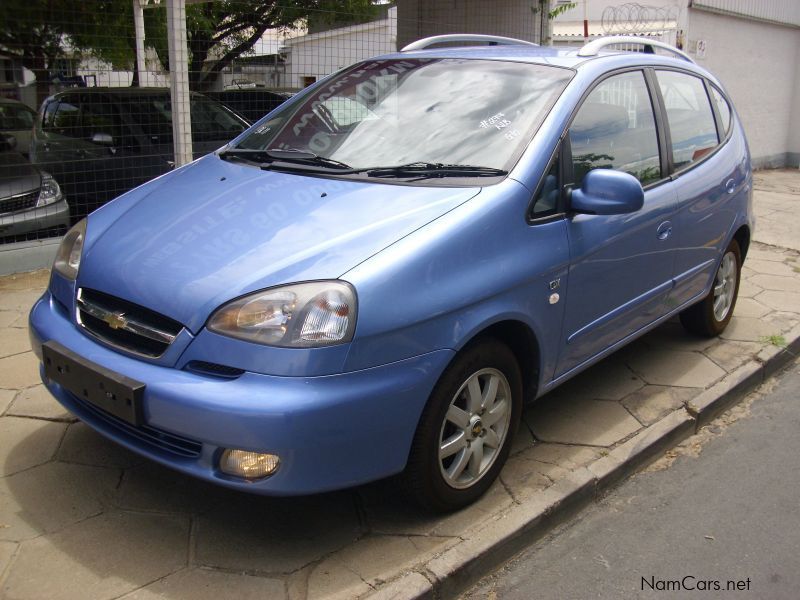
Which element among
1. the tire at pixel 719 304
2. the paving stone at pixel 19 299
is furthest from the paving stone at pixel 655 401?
the paving stone at pixel 19 299

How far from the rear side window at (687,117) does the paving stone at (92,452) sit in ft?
10.4

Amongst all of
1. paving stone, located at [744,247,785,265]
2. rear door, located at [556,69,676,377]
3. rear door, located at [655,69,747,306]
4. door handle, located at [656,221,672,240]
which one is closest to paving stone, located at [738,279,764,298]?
paving stone, located at [744,247,785,265]

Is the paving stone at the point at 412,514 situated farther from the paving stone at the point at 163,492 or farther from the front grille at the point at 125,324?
the front grille at the point at 125,324

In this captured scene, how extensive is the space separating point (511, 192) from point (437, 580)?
4.84ft

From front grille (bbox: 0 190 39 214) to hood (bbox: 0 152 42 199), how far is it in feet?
0.11

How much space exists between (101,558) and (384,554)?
3.26 feet

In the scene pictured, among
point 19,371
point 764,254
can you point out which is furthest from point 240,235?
point 764,254

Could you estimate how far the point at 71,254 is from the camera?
3.25 metres

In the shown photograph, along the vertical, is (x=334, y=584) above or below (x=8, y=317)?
below

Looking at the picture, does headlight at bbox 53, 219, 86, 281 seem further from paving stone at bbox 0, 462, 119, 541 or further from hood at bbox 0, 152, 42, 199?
hood at bbox 0, 152, 42, 199

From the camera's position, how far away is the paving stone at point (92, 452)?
336 centimetres

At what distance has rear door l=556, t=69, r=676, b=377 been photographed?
3.44 metres

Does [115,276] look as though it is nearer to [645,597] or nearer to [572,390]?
[645,597]

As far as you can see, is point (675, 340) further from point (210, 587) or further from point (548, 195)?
point (210, 587)
